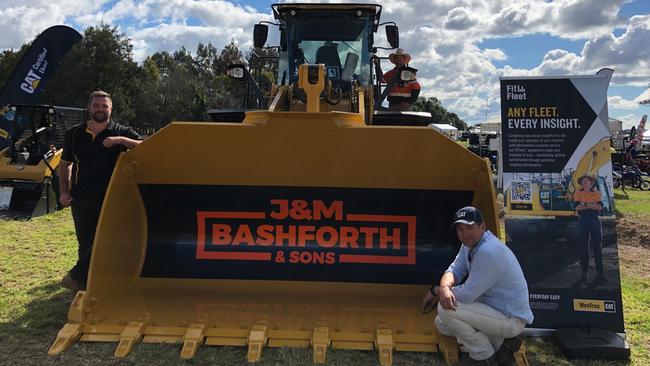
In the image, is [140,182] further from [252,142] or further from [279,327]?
[279,327]

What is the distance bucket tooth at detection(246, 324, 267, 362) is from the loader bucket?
0.10m

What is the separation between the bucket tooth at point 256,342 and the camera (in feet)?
10.3

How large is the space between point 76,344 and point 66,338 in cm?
8

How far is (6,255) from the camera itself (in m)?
6.22

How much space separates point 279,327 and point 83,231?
2011 millimetres

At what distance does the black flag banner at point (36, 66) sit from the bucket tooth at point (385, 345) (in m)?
9.18

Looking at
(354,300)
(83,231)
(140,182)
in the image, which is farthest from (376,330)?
(83,231)

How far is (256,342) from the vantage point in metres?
3.22

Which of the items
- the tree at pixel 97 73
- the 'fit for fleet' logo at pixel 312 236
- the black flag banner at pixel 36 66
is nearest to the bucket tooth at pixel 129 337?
the 'fit for fleet' logo at pixel 312 236

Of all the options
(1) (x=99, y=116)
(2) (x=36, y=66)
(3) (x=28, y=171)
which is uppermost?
(2) (x=36, y=66)

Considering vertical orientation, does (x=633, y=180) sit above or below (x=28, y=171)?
below

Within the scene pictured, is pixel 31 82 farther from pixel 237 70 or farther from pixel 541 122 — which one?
pixel 541 122

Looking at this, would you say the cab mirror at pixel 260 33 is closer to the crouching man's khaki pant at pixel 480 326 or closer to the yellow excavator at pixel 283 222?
the yellow excavator at pixel 283 222

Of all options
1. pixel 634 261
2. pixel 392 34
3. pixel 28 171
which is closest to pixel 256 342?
pixel 392 34
